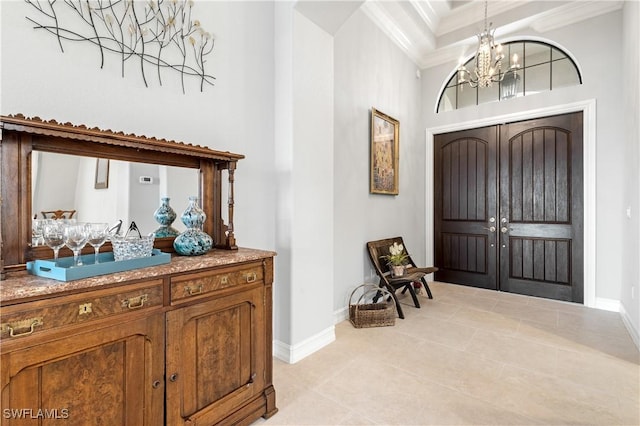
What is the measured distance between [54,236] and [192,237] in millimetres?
602

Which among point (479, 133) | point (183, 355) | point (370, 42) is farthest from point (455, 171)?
point (183, 355)

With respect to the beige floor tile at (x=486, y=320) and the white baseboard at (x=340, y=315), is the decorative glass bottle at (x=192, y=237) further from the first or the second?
the beige floor tile at (x=486, y=320)

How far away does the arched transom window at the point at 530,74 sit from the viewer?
4043mm

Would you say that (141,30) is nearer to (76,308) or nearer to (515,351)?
(76,308)

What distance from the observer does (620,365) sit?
7.91 ft

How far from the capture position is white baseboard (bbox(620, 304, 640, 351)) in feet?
9.05

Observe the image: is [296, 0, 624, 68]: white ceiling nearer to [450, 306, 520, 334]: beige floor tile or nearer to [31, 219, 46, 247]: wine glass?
[31, 219, 46, 247]: wine glass

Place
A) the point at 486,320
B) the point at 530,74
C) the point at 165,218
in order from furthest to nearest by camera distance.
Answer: the point at 530,74 < the point at 486,320 < the point at 165,218

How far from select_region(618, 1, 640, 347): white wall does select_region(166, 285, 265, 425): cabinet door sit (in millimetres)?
3275

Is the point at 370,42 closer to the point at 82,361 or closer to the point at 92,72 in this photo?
the point at 92,72

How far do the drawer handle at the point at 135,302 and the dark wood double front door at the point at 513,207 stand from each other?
460cm

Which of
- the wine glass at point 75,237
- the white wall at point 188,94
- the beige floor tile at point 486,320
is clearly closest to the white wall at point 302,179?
the white wall at point 188,94

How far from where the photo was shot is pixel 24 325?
100 cm

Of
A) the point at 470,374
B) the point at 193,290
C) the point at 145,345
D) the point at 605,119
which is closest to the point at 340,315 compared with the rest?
the point at 470,374
